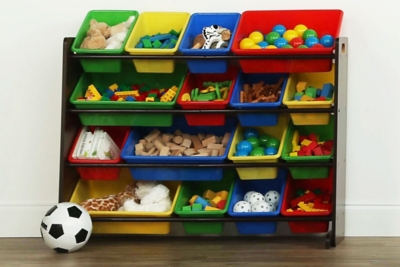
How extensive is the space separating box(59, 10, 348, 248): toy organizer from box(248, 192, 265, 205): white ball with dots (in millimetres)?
65

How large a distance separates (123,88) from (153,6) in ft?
1.32

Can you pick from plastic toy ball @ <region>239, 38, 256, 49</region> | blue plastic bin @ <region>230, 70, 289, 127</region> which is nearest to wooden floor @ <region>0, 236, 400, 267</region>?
blue plastic bin @ <region>230, 70, 289, 127</region>

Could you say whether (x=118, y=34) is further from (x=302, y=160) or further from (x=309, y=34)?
(x=302, y=160)

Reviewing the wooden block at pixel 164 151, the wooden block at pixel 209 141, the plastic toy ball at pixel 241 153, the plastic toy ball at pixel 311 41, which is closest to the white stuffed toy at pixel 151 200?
the wooden block at pixel 164 151

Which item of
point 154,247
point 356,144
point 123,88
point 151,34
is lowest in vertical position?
point 154,247

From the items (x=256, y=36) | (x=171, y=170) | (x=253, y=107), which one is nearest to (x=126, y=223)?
(x=171, y=170)

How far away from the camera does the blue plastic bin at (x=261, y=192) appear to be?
3016 mm

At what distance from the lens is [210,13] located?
319 cm

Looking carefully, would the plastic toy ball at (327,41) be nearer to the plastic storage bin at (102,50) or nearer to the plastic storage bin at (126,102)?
the plastic storage bin at (126,102)

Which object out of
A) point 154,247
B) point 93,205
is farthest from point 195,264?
point 93,205

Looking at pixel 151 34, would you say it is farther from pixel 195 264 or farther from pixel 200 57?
pixel 195 264

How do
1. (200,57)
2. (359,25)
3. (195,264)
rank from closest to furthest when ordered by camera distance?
(195,264)
(200,57)
(359,25)

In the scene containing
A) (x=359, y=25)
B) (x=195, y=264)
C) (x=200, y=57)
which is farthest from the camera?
(x=359, y=25)

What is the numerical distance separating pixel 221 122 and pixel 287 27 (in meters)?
0.54
